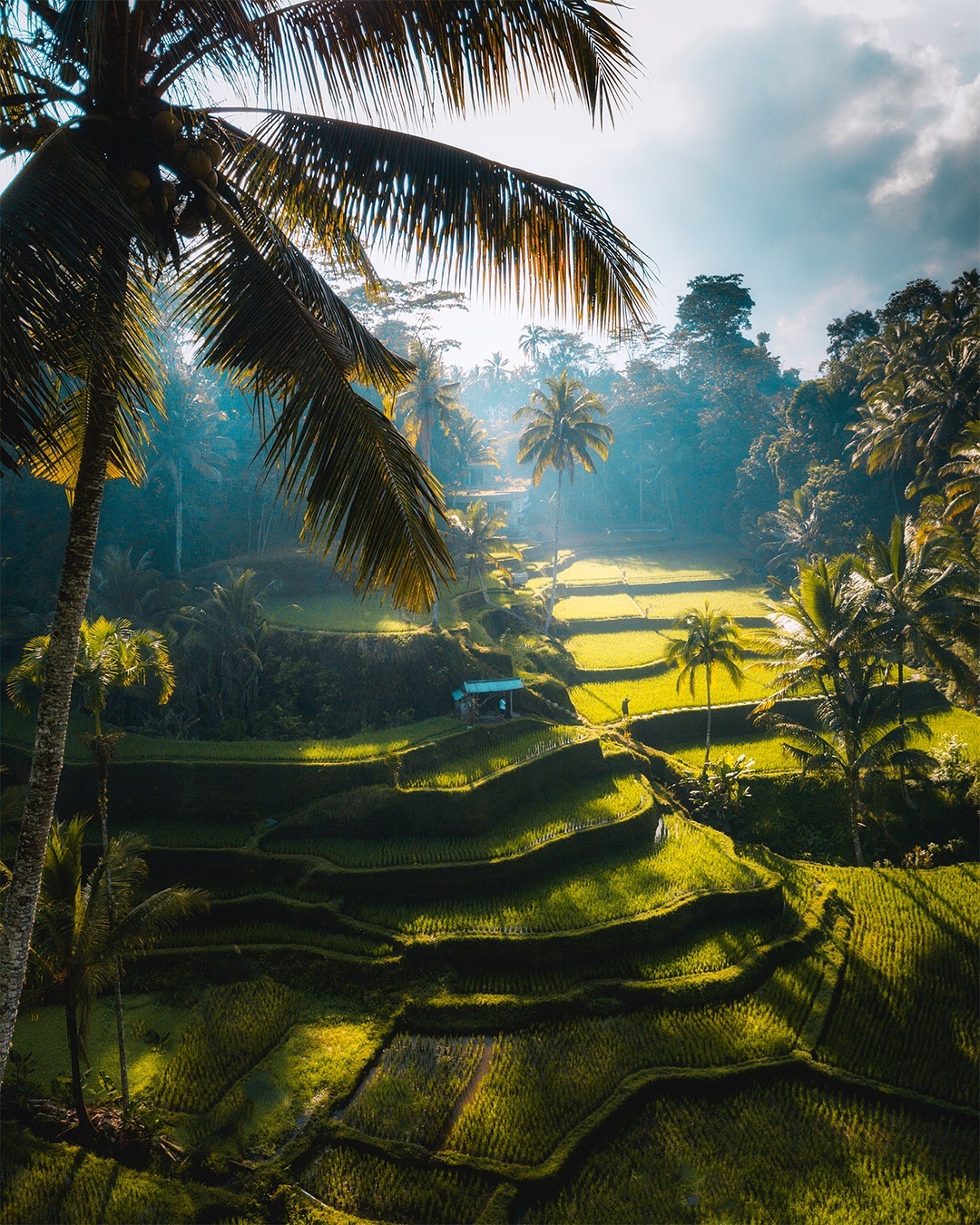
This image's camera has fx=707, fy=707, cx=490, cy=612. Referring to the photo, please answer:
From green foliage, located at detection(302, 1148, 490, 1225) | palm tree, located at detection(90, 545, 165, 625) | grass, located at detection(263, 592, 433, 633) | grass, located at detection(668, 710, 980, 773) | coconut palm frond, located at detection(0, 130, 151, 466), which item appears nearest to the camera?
coconut palm frond, located at detection(0, 130, 151, 466)

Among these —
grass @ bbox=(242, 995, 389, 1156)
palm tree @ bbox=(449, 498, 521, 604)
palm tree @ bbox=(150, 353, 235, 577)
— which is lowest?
grass @ bbox=(242, 995, 389, 1156)

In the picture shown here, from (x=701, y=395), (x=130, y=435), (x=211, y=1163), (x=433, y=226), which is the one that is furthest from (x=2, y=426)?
(x=701, y=395)

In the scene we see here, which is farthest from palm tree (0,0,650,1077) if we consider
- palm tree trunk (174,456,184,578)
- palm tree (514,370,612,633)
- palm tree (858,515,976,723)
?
palm tree trunk (174,456,184,578)

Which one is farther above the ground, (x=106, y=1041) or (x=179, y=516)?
(x=179, y=516)

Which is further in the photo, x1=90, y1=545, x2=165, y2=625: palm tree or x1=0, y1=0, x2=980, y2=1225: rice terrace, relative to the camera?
x1=90, y1=545, x2=165, y2=625: palm tree

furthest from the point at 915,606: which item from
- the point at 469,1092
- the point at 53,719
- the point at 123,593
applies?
the point at 123,593

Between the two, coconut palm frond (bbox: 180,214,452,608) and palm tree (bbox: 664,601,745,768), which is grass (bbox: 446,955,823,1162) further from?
coconut palm frond (bbox: 180,214,452,608)

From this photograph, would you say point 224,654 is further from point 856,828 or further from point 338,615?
point 856,828

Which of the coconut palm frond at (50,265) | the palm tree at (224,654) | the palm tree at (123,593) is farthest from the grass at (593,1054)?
the palm tree at (123,593)
